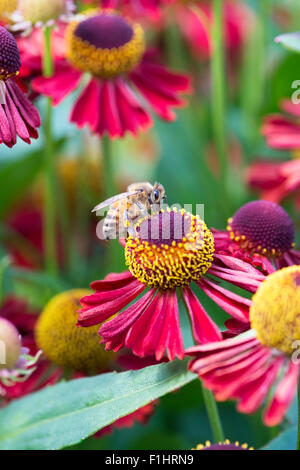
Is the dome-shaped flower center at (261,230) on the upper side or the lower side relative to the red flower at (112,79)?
lower

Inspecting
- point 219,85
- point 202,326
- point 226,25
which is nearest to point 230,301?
point 202,326

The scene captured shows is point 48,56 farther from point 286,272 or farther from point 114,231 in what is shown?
point 286,272

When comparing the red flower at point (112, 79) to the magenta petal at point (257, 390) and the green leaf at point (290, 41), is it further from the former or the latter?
the magenta petal at point (257, 390)

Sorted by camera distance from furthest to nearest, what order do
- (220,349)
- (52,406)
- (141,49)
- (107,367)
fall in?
(141,49) < (107,367) < (52,406) < (220,349)

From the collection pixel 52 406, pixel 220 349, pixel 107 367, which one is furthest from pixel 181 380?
pixel 107 367

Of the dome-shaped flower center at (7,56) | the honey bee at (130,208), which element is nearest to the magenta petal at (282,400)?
the honey bee at (130,208)

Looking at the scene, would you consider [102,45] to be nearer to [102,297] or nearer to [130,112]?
[130,112]
